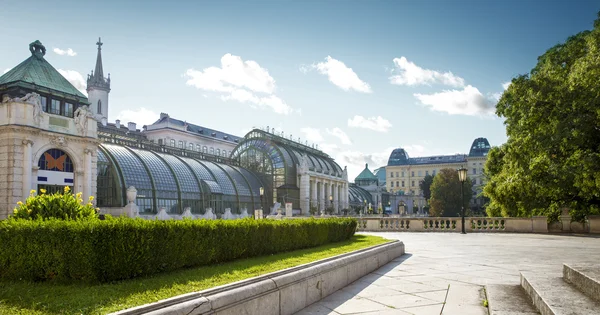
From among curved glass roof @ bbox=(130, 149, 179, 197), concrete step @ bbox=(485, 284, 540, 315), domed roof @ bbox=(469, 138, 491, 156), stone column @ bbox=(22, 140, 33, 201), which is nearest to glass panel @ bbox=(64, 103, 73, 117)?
stone column @ bbox=(22, 140, 33, 201)

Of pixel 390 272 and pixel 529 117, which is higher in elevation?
pixel 529 117

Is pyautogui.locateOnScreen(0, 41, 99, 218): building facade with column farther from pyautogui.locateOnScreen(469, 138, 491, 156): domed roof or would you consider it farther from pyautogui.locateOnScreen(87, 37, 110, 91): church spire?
pyautogui.locateOnScreen(469, 138, 491, 156): domed roof

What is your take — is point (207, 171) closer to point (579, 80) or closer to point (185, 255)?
point (579, 80)

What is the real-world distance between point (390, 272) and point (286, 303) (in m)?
5.76

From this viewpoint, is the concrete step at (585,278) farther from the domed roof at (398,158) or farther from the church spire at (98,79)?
the domed roof at (398,158)

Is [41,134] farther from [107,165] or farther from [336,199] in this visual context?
[336,199]

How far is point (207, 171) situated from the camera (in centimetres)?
6050

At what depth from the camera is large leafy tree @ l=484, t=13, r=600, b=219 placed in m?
23.6

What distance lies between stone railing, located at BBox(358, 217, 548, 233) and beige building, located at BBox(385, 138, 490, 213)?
108 m

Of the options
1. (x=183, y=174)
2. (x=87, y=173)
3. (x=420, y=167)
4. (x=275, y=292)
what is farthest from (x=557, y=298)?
(x=420, y=167)

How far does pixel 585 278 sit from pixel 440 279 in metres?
4.57

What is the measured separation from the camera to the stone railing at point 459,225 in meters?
30.7

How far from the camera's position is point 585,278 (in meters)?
7.46

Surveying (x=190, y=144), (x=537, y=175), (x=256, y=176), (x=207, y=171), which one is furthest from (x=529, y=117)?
(x=190, y=144)
